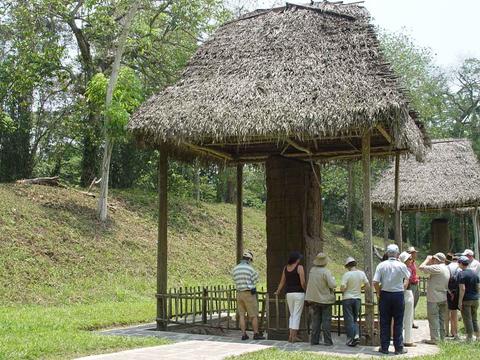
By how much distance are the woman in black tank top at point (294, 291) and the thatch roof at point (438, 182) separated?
12.8 metres

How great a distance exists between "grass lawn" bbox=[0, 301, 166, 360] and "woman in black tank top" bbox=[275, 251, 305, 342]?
228cm

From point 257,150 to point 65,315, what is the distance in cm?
561

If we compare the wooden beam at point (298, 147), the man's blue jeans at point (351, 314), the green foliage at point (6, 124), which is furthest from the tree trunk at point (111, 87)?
the man's blue jeans at point (351, 314)

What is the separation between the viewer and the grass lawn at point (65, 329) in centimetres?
923

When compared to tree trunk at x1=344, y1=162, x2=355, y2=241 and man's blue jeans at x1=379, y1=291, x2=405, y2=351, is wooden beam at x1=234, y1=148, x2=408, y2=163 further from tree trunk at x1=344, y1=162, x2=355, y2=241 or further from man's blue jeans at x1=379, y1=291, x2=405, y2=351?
tree trunk at x1=344, y1=162, x2=355, y2=241

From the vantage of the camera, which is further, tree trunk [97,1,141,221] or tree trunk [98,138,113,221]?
tree trunk [98,138,113,221]

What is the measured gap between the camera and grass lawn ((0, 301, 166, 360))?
9.23 meters

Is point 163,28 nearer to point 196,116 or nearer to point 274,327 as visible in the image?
point 196,116

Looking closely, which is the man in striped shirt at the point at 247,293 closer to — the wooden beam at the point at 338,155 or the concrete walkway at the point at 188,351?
the concrete walkway at the point at 188,351

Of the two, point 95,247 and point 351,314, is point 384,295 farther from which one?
point 95,247

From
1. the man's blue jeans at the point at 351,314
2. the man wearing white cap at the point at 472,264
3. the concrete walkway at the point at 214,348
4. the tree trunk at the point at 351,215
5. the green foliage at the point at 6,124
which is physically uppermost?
the green foliage at the point at 6,124

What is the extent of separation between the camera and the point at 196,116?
37.8 ft

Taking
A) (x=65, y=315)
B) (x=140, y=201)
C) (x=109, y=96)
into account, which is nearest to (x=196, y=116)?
(x=65, y=315)

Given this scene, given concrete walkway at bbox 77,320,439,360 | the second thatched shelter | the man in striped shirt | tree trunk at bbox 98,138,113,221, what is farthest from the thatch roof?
the man in striped shirt
